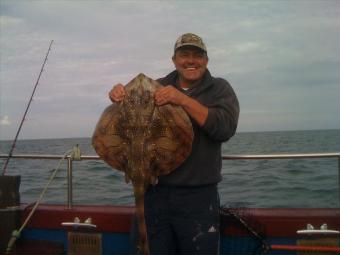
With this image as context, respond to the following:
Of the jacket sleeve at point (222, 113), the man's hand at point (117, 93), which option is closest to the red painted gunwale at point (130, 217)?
the jacket sleeve at point (222, 113)

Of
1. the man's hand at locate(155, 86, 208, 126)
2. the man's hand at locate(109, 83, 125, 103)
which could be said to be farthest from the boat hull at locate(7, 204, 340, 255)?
the man's hand at locate(109, 83, 125, 103)

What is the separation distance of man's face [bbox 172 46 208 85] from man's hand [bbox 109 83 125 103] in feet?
2.25

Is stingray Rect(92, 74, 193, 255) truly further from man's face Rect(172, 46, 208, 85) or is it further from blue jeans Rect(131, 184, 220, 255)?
man's face Rect(172, 46, 208, 85)

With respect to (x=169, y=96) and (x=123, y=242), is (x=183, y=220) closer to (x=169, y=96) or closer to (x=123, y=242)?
(x=169, y=96)

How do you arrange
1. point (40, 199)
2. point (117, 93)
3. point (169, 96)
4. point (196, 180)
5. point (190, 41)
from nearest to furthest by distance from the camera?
point (169, 96)
point (117, 93)
point (196, 180)
point (190, 41)
point (40, 199)

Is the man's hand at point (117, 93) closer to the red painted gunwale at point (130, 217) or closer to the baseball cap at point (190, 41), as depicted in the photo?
the baseball cap at point (190, 41)

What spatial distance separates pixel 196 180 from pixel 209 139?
1.30ft

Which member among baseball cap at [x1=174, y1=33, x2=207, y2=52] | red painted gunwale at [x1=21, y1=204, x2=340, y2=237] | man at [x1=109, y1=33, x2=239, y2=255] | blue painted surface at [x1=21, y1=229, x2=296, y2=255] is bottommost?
blue painted surface at [x1=21, y1=229, x2=296, y2=255]

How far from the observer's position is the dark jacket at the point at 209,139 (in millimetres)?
3611

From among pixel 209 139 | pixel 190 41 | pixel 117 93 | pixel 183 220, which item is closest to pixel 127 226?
pixel 183 220

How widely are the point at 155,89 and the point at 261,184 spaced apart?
9.29 metres

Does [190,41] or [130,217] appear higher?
[190,41]

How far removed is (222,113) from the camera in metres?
3.59

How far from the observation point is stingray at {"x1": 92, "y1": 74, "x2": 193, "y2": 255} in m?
3.47
